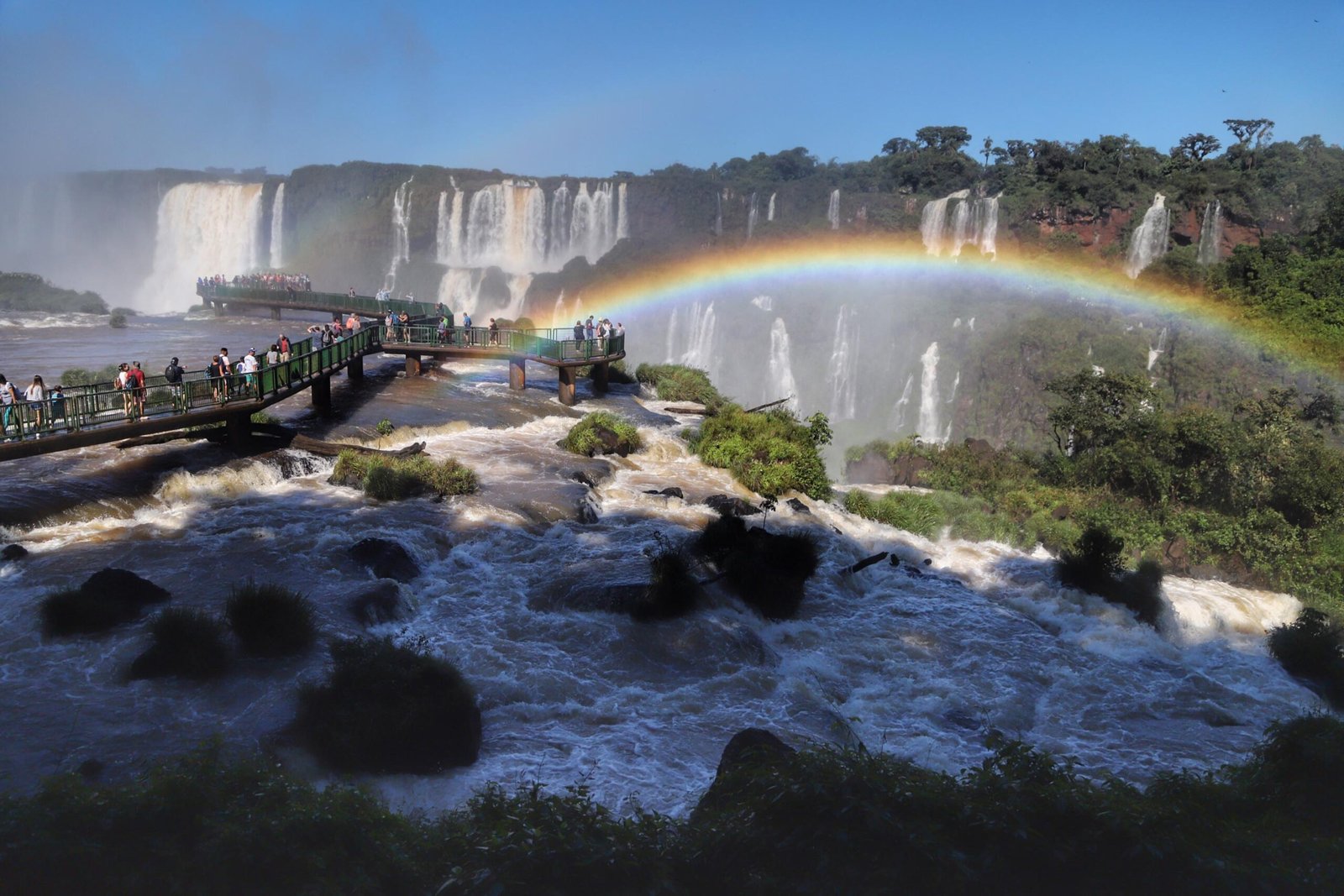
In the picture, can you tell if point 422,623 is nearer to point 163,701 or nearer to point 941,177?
point 163,701

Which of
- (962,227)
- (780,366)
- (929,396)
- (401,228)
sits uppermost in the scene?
(962,227)

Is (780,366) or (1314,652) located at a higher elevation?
(780,366)

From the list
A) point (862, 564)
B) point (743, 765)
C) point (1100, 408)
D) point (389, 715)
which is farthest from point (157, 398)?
point (1100, 408)

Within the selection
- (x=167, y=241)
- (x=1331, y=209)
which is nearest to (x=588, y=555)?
(x=1331, y=209)

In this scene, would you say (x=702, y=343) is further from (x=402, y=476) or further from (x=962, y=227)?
(x=402, y=476)

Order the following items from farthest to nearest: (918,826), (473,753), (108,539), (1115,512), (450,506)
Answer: (1115,512), (450,506), (108,539), (473,753), (918,826)

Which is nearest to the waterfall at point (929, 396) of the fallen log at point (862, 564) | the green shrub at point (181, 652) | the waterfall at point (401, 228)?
the fallen log at point (862, 564)
